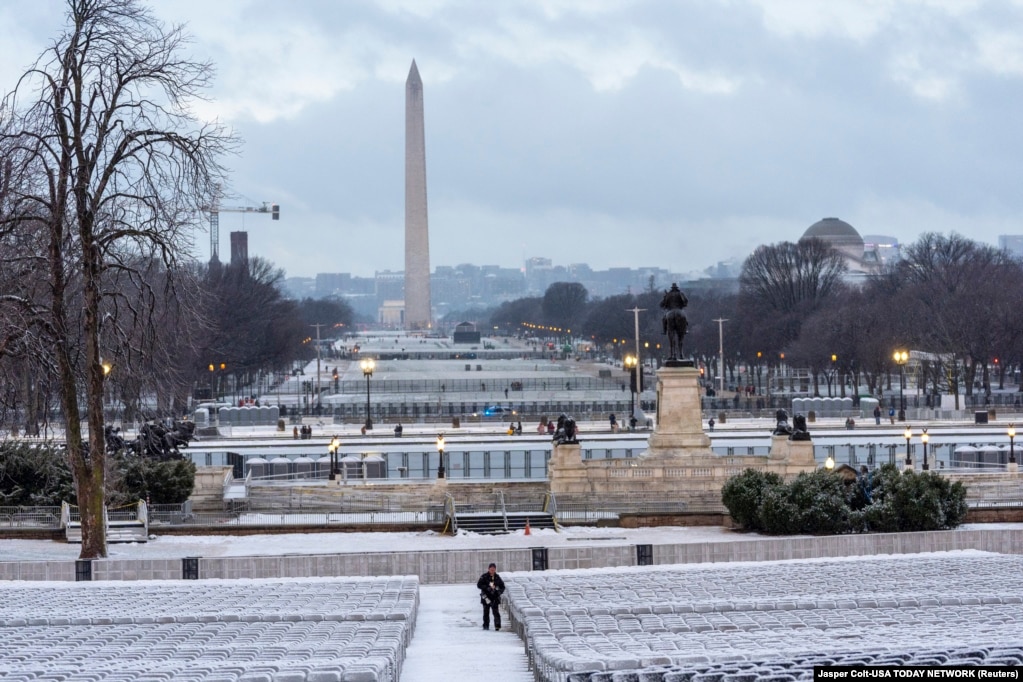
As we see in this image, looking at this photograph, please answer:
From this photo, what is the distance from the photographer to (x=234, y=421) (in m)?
67.4

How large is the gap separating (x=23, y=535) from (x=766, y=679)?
25.4 meters

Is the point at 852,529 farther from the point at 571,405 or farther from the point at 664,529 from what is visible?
the point at 571,405

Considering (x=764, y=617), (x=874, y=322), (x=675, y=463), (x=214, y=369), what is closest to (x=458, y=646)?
(x=764, y=617)

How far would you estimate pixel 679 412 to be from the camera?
40938 millimetres

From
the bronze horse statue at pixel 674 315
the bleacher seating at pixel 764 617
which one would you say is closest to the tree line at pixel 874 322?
the bronze horse statue at pixel 674 315

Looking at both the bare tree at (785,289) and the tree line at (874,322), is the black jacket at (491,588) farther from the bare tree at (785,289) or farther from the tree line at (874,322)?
the bare tree at (785,289)

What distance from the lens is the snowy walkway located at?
1667 cm

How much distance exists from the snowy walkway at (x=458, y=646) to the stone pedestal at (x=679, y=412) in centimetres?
1590

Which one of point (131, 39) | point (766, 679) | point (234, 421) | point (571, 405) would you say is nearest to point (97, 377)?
point (131, 39)

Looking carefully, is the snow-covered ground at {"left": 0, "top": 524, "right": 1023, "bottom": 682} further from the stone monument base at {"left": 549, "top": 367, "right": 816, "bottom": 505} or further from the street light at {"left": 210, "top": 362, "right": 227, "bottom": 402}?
the street light at {"left": 210, "top": 362, "right": 227, "bottom": 402}

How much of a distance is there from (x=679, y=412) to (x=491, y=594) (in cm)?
2079

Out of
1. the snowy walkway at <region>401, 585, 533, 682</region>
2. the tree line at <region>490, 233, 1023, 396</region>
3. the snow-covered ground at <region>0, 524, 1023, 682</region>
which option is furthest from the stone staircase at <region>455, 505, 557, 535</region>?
the tree line at <region>490, 233, 1023, 396</region>

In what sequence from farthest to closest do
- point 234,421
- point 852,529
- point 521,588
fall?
point 234,421, point 852,529, point 521,588

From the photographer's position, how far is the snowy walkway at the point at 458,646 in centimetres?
1667
